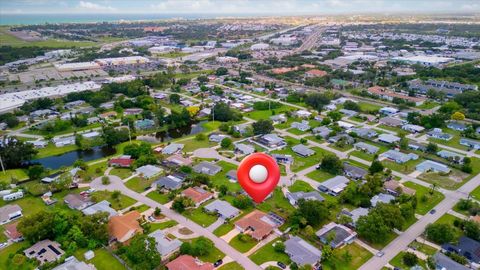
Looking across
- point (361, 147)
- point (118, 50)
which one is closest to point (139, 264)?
point (361, 147)

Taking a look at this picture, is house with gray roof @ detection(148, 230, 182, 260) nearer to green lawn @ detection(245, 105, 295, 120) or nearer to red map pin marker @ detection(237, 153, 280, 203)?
red map pin marker @ detection(237, 153, 280, 203)

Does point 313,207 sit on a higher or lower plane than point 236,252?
higher

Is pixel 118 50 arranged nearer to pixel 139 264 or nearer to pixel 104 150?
pixel 104 150

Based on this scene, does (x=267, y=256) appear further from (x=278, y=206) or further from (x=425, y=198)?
(x=425, y=198)

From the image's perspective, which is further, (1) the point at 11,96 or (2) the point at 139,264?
(1) the point at 11,96

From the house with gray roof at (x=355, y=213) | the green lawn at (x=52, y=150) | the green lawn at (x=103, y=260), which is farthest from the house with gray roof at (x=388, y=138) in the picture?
the green lawn at (x=52, y=150)

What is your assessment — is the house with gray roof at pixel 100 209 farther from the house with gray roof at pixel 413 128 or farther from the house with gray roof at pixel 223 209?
the house with gray roof at pixel 413 128

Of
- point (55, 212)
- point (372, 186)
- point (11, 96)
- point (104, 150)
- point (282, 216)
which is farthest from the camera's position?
point (11, 96)
